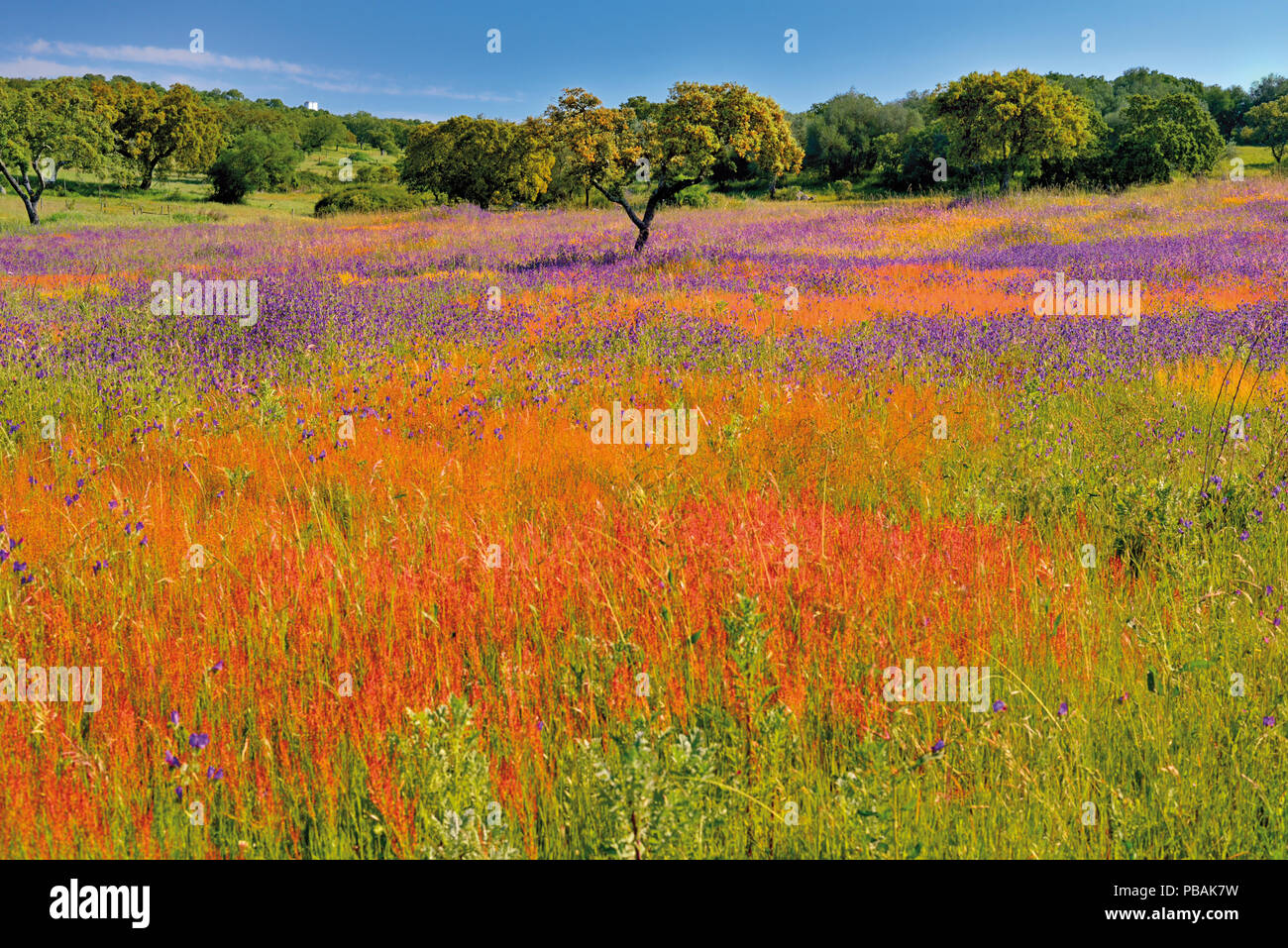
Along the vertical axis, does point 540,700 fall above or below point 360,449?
below

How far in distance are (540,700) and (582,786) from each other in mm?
539

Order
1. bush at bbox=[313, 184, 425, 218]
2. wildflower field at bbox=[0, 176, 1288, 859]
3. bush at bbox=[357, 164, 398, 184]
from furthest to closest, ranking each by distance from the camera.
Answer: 1. bush at bbox=[357, 164, 398, 184]
2. bush at bbox=[313, 184, 425, 218]
3. wildflower field at bbox=[0, 176, 1288, 859]

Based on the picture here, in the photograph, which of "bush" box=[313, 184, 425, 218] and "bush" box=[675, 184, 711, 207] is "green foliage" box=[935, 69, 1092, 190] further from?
"bush" box=[313, 184, 425, 218]

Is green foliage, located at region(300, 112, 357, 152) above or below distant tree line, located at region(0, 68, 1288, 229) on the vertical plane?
above

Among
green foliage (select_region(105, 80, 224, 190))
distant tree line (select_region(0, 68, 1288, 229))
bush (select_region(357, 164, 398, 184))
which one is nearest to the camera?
distant tree line (select_region(0, 68, 1288, 229))

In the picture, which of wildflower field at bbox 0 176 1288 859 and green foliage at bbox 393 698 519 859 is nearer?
green foliage at bbox 393 698 519 859

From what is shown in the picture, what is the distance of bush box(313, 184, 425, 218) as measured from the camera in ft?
132

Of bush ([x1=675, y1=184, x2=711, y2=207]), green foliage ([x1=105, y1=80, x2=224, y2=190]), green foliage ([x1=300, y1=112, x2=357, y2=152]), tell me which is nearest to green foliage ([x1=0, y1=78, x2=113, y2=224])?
green foliage ([x1=105, y1=80, x2=224, y2=190])

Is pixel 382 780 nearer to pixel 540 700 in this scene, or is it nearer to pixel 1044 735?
pixel 540 700

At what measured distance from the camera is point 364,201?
4025 centimetres

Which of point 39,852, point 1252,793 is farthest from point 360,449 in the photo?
point 1252,793

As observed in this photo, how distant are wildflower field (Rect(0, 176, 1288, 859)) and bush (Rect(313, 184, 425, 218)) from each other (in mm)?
36409
